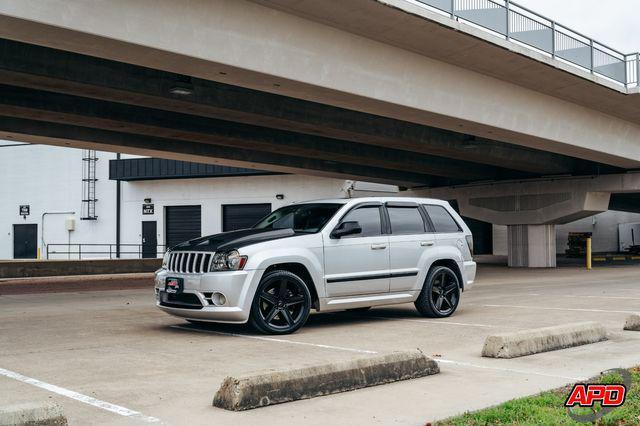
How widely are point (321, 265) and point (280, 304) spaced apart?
2.81ft

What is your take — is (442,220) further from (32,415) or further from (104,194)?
(104,194)

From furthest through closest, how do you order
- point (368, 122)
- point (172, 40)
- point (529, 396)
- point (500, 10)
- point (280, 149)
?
point (280, 149), point (368, 122), point (500, 10), point (172, 40), point (529, 396)

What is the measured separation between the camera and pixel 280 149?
2789 cm

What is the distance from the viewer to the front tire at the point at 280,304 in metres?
9.78

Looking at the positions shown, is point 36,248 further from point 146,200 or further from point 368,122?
point 368,122

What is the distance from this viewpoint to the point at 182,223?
4884 centimetres

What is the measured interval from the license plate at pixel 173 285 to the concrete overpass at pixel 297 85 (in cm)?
533

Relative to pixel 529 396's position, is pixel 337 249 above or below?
above

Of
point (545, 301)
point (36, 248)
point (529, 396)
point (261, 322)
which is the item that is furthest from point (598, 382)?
point (36, 248)

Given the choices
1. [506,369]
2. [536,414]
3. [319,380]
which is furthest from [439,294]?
[536,414]

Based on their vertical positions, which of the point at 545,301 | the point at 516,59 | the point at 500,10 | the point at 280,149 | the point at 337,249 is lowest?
the point at 545,301

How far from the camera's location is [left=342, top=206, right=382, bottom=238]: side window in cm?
Result: 1116

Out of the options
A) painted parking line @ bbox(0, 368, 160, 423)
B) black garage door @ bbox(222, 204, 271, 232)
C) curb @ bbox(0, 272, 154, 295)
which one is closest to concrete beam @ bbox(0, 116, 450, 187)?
curb @ bbox(0, 272, 154, 295)

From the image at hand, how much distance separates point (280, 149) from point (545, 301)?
14.6 metres
